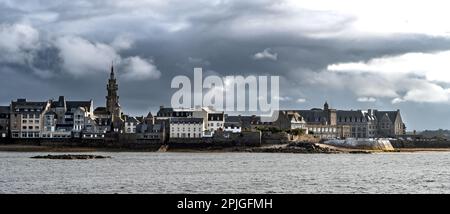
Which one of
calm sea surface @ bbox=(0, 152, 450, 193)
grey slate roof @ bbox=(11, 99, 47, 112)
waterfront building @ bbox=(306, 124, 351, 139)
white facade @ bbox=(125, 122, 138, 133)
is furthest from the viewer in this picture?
waterfront building @ bbox=(306, 124, 351, 139)

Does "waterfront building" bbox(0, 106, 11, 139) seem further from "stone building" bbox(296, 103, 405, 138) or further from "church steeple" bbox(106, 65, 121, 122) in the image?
"stone building" bbox(296, 103, 405, 138)

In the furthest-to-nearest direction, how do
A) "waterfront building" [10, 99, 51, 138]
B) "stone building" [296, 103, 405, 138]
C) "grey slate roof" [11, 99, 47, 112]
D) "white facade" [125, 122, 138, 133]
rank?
"stone building" [296, 103, 405, 138] < "grey slate roof" [11, 99, 47, 112] < "white facade" [125, 122, 138, 133] < "waterfront building" [10, 99, 51, 138]

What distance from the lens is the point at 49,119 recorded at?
125 meters

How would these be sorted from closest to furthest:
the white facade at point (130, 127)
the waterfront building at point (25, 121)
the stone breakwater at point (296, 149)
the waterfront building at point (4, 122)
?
the stone breakwater at point (296, 149), the waterfront building at point (4, 122), the waterfront building at point (25, 121), the white facade at point (130, 127)

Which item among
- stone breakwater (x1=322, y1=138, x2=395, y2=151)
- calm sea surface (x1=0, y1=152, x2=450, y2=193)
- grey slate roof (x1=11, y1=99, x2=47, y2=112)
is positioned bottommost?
calm sea surface (x1=0, y1=152, x2=450, y2=193)

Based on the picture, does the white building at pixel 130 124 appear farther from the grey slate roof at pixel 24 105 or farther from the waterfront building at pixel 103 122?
the grey slate roof at pixel 24 105

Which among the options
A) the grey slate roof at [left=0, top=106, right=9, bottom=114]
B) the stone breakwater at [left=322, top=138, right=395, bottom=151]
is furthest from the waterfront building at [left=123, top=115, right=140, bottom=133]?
the stone breakwater at [left=322, top=138, right=395, bottom=151]

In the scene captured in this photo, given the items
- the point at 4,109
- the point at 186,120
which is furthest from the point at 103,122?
the point at 4,109

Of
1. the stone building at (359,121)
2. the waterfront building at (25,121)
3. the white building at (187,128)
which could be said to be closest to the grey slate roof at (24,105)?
the waterfront building at (25,121)

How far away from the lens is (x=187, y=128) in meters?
120

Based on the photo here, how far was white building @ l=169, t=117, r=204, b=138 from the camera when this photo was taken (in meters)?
120

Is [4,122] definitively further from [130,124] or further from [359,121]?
[359,121]

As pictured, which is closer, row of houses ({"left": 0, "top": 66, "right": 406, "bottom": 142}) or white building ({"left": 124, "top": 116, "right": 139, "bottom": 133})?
row of houses ({"left": 0, "top": 66, "right": 406, "bottom": 142})

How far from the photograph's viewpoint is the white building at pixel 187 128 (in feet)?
394
